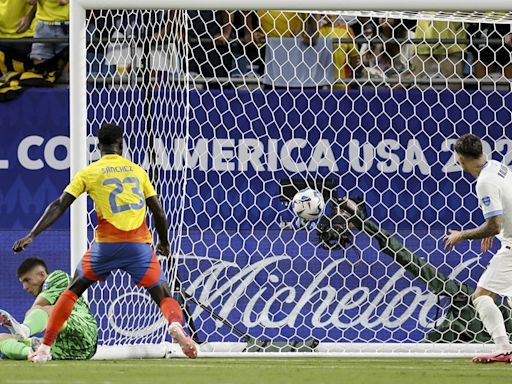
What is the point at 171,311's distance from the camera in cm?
764

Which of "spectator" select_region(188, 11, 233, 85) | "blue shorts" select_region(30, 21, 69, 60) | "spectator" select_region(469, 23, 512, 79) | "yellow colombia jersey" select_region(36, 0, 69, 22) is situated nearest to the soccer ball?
"spectator" select_region(188, 11, 233, 85)

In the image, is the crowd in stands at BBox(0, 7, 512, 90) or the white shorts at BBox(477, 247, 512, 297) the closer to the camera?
the white shorts at BBox(477, 247, 512, 297)

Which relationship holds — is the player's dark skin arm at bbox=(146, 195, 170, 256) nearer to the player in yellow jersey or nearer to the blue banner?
the player in yellow jersey

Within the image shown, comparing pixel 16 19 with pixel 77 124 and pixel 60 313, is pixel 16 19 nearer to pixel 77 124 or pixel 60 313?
pixel 77 124

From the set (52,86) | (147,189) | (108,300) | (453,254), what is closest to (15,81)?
(52,86)

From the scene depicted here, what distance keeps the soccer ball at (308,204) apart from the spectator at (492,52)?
1.60m

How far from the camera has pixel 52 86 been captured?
10445 millimetres

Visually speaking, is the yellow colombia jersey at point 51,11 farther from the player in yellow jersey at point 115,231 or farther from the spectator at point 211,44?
the player in yellow jersey at point 115,231

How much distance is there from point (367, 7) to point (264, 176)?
180 cm

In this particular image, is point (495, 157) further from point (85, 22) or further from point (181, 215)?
point (85, 22)

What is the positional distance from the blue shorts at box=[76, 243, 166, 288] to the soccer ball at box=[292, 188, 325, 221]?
2.01 meters

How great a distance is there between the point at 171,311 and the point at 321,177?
2564 millimetres

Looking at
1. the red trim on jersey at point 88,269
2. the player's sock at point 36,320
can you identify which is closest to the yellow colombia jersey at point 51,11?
the player's sock at point 36,320

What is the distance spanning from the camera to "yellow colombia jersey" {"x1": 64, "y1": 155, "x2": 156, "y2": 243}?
7.65 metres
